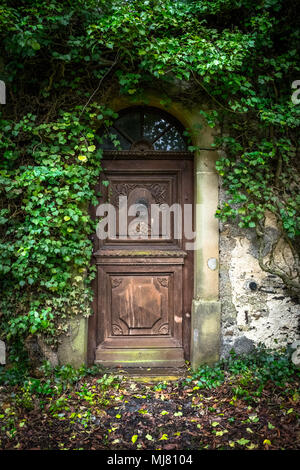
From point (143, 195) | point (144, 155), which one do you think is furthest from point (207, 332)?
point (144, 155)

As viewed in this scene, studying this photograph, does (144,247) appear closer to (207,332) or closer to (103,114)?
(207,332)

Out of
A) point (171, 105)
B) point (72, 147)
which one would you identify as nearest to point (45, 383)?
point (72, 147)

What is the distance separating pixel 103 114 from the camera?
11.2 ft

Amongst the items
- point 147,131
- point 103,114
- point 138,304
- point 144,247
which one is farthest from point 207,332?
point 103,114

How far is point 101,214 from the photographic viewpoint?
11.9 ft

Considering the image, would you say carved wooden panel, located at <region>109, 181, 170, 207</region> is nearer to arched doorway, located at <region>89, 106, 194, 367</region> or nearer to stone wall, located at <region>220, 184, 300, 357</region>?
arched doorway, located at <region>89, 106, 194, 367</region>

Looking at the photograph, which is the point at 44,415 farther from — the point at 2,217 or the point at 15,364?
the point at 2,217

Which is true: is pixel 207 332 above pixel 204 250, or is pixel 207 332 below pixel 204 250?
below

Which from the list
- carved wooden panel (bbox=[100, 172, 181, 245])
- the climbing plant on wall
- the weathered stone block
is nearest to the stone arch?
the weathered stone block

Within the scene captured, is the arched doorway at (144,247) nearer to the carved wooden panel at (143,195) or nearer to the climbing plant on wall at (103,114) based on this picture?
the carved wooden panel at (143,195)

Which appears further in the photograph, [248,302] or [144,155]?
[144,155]

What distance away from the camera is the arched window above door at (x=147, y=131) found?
367 cm

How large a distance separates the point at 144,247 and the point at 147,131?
4.35 feet

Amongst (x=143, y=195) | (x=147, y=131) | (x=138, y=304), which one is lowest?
(x=138, y=304)
